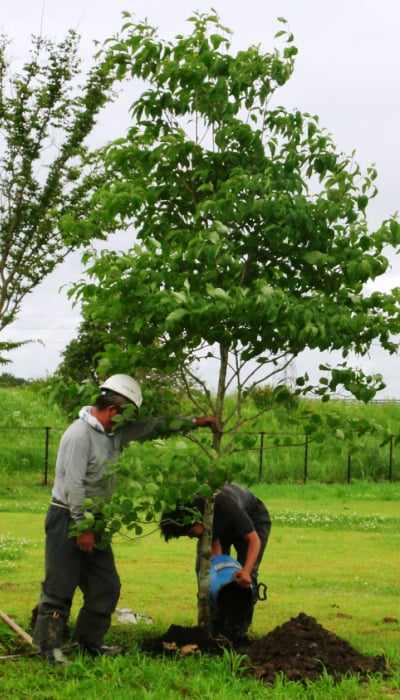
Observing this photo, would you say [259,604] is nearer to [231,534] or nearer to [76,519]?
[231,534]

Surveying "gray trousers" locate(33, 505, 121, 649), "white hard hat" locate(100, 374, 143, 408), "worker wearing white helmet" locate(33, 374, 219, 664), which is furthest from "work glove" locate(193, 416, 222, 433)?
"gray trousers" locate(33, 505, 121, 649)

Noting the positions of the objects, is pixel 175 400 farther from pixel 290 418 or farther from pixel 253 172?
pixel 253 172

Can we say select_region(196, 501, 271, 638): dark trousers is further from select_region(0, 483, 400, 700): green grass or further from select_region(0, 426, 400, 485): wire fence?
select_region(0, 426, 400, 485): wire fence

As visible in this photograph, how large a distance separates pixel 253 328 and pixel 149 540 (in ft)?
29.3

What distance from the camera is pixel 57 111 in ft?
75.2

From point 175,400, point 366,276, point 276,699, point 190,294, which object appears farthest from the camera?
point 175,400

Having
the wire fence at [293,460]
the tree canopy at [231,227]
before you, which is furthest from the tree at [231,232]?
the wire fence at [293,460]

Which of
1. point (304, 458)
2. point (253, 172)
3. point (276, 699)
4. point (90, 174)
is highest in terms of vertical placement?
point (90, 174)

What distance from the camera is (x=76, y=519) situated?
7.83 meters

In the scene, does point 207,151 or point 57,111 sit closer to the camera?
point 207,151

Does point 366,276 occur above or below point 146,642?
above

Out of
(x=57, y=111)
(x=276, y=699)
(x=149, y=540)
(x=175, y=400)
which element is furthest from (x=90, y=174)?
(x=276, y=699)

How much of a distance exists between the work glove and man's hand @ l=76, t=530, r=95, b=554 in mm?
1178

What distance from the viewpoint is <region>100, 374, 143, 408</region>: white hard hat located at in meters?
8.04
